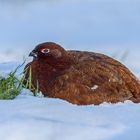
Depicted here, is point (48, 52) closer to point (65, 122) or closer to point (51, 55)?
point (51, 55)

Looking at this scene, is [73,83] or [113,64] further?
[113,64]

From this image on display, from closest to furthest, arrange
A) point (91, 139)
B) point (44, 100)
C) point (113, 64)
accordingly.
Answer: point (91, 139) → point (44, 100) → point (113, 64)

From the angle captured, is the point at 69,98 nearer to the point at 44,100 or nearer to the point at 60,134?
the point at 44,100

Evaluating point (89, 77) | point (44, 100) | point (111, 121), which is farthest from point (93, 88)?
point (111, 121)

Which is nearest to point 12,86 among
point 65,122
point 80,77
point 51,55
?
point 80,77

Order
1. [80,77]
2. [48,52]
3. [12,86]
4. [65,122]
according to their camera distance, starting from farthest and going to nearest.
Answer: [48,52]
[80,77]
[12,86]
[65,122]

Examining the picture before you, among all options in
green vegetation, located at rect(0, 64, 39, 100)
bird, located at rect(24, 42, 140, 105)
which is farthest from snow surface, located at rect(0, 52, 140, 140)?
bird, located at rect(24, 42, 140, 105)
